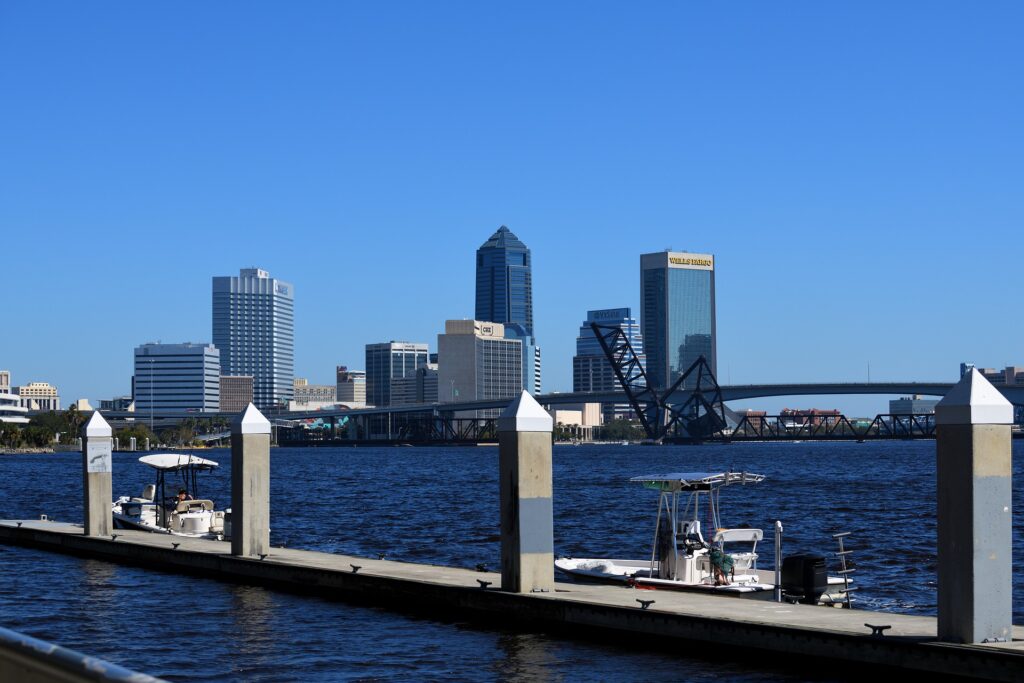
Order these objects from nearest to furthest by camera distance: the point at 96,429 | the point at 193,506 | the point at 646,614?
1. the point at 646,614
2. the point at 96,429
3. the point at 193,506

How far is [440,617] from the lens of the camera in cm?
2114

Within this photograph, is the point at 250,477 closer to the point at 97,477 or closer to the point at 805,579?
the point at 97,477

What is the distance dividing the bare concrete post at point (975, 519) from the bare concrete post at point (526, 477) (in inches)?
244

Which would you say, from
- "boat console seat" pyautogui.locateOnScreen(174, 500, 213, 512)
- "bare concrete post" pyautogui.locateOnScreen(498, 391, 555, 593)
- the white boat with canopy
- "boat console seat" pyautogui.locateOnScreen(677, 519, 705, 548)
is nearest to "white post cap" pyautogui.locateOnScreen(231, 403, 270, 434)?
the white boat with canopy

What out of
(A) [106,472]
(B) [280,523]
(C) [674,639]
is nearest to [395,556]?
(A) [106,472]

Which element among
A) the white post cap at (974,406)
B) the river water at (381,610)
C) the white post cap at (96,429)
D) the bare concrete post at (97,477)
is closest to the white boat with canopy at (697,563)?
the river water at (381,610)

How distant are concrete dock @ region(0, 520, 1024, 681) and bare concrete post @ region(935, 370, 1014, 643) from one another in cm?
33

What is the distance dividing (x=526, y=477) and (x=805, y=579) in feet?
16.2

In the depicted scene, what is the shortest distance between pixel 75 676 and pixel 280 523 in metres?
47.3

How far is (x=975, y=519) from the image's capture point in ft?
46.8

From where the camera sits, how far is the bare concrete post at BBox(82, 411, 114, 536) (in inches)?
1266

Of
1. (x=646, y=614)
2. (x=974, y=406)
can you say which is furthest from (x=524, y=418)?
(x=974, y=406)

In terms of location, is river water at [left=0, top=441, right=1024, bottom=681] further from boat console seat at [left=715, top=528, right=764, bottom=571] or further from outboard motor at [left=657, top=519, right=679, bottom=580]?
outboard motor at [left=657, top=519, right=679, bottom=580]

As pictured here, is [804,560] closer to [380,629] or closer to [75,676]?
[380,629]
